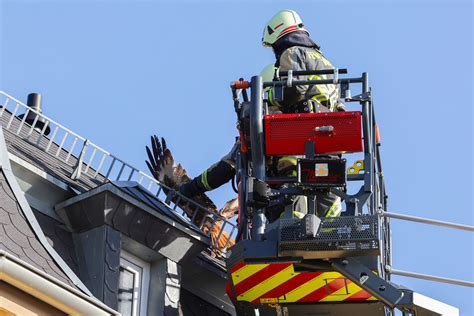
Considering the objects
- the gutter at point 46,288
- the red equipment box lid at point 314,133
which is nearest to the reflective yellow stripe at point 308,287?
the red equipment box lid at point 314,133

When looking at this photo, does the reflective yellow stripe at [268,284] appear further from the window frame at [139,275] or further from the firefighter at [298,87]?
the window frame at [139,275]

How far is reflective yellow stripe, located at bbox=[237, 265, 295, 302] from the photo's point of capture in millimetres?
14914

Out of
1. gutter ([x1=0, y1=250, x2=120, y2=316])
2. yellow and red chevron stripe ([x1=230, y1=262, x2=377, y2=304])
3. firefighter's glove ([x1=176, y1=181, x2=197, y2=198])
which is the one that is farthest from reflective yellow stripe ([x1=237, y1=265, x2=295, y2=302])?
gutter ([x1=0, y1=250, x2=120, y2=316])

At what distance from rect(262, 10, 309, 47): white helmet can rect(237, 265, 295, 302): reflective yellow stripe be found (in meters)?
3.26

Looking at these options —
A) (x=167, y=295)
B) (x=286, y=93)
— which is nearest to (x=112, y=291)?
(x=167, y=295)

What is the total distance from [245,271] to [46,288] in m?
3.21

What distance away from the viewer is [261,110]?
49.5 ft

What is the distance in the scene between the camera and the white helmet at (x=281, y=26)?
17031 millimetres

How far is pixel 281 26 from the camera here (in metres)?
17.1

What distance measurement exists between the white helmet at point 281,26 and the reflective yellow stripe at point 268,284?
3260 mm

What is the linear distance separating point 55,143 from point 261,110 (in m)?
3.32

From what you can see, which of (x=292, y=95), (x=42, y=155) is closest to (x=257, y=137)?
(x=292, y=95)

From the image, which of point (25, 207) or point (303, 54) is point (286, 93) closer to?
point (303, 54)

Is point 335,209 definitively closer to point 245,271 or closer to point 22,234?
point 245,271
